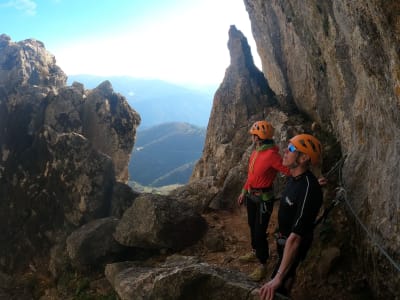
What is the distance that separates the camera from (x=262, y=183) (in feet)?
33.4

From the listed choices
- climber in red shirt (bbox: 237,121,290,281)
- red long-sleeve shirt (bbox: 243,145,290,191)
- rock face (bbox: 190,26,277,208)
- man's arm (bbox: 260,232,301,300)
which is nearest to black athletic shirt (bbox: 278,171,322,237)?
man's arm (bbox: 260,232,301,300)

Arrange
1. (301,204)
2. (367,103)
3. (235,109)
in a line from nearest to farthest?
(301,204), (367,103), (235,109)

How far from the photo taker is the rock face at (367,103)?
668 centimetres

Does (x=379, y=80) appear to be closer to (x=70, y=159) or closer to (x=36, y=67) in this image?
(x=70, y=159)

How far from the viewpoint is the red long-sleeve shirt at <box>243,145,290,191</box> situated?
9922mm

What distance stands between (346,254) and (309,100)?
42.1 feet

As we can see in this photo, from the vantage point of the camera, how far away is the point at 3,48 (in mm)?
45719

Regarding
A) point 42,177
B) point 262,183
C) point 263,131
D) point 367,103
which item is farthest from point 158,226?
point 42,177

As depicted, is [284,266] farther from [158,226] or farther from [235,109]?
[235,109]

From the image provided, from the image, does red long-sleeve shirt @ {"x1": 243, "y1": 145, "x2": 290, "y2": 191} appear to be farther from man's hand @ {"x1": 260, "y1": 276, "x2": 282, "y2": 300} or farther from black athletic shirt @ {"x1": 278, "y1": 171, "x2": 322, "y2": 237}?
man's hand @ {"x1": 260, "y1": 276, "x2": 282, "y2": 300}

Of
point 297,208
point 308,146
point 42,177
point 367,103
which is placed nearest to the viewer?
point 297,208

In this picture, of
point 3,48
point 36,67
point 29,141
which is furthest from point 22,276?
point 3,48

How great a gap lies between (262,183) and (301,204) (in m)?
3.29

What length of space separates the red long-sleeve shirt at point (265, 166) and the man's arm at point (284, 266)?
332cm
